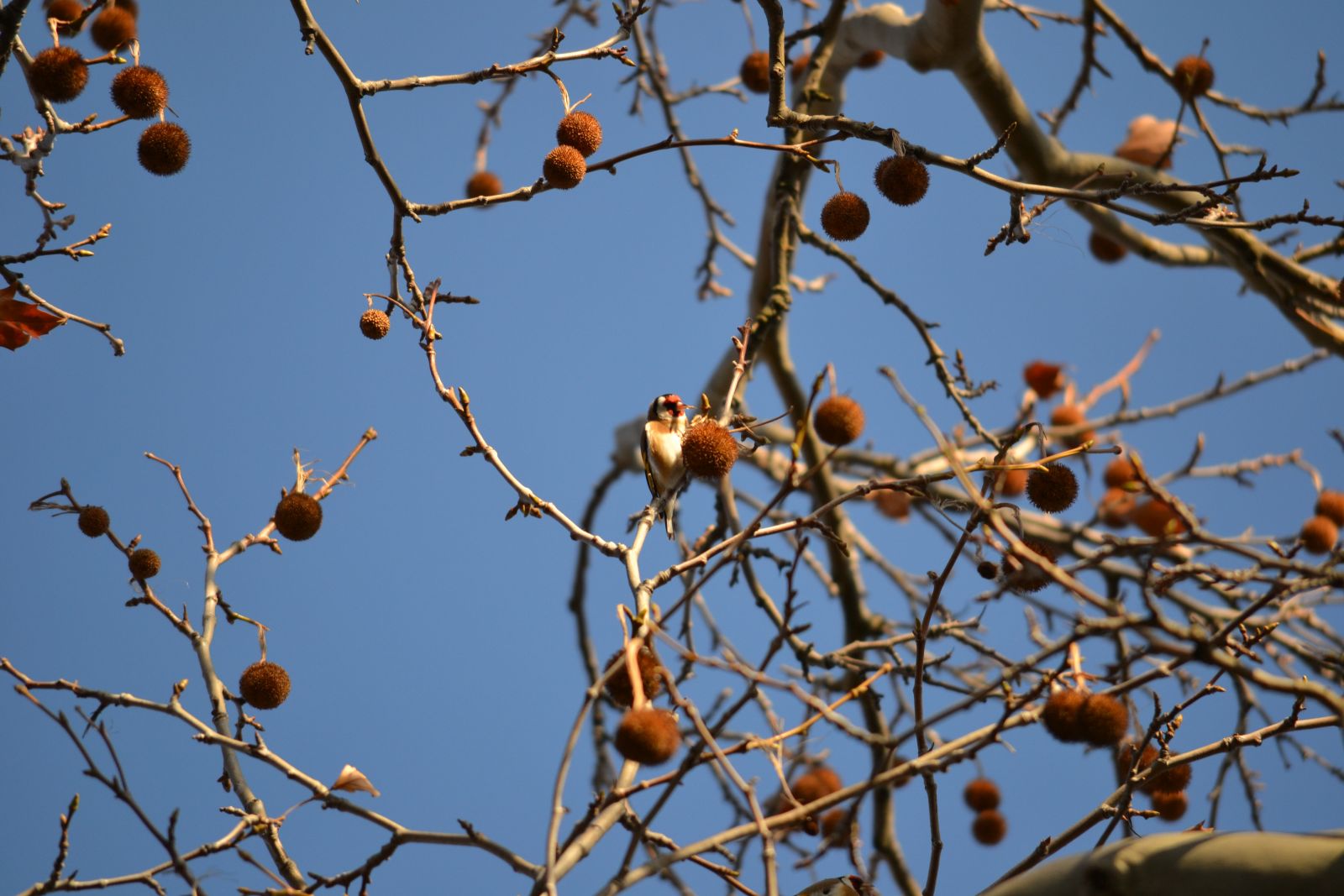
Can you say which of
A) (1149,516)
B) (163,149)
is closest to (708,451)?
(163,149)

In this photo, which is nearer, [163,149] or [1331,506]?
[163,149]

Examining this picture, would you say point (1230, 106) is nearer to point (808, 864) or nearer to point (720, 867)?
point (808, 864)

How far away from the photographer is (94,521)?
239 cm

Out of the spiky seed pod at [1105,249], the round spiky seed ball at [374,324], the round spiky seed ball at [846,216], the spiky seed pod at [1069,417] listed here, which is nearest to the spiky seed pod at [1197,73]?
the spiky seed pod at [1105,249]

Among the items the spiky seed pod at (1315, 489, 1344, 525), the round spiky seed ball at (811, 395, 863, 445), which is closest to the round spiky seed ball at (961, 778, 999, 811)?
the spiky seed pod at (1315, 489, 1344, 525)

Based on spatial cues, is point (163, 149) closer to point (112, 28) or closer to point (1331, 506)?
point (112, 28)

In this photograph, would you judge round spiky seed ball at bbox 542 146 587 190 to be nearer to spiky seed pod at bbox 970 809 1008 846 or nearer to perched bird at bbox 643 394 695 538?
perched bird at bbox 643 394 695 538

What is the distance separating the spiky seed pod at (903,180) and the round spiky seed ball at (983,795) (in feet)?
8.39

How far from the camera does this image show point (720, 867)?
1.74m

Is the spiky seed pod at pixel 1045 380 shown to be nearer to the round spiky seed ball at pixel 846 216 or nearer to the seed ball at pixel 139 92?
the round spiky seed ball at pixel 846 216

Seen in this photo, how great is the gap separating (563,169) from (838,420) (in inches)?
35.0

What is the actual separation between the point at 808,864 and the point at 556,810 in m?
1.27

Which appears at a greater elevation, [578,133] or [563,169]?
[578,133]

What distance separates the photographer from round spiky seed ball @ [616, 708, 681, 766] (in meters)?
1.44
